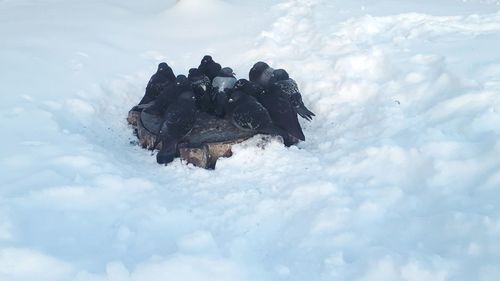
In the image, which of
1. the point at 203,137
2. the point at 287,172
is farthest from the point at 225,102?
the point at 287,172

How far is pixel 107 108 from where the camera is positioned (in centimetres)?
654

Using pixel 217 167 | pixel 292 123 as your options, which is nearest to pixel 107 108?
pixel 217 167

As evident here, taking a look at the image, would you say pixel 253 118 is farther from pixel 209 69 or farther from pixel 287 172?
pixel 209 69

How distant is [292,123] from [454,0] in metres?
5.71

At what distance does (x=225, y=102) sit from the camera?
587cm

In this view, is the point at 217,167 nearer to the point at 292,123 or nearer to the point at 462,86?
the point at 292,123

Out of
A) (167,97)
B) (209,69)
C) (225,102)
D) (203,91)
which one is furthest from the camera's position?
(209,69)

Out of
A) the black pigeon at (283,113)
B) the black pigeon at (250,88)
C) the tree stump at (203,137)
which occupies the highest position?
the black pigeon at (250,88)

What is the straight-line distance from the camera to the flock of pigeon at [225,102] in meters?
5.46

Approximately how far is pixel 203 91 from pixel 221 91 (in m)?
0.23

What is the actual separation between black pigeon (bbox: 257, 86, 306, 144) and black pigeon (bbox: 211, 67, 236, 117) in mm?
445

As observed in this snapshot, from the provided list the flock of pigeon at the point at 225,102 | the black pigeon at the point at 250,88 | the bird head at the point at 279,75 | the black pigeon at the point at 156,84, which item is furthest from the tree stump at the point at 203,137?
the bird head at the point at 279,75

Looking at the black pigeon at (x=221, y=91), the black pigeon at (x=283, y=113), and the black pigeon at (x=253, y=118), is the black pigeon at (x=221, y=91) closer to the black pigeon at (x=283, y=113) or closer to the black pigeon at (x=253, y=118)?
the black pigeon at (x=253, y=118)

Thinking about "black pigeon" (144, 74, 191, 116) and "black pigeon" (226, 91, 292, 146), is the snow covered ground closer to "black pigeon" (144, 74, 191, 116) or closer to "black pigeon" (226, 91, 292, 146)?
"black pigeon" (226, 91, 292, 146)
